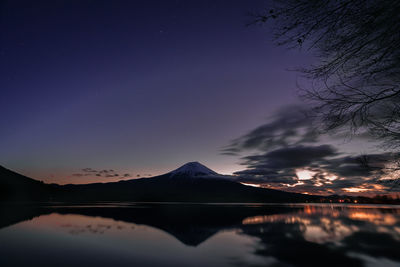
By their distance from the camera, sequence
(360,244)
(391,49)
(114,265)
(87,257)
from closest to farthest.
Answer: (391,49) < (114,265) < (87,257) < (360,244)

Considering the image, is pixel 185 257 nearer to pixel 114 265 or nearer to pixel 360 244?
pixel 114 265

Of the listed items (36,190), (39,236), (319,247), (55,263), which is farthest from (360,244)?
(36,190)

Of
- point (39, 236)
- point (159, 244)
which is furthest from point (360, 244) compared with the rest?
point (39, 236)

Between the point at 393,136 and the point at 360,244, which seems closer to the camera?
the point at 393,136

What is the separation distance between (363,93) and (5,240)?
767 inches

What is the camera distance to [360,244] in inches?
635

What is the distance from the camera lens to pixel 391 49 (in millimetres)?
3795

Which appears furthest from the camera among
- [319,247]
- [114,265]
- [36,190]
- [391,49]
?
[36,190]

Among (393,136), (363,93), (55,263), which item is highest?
(363,93)

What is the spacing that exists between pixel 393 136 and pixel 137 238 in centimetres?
1629

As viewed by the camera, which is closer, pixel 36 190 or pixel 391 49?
pixel 391 49

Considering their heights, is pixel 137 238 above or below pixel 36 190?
below

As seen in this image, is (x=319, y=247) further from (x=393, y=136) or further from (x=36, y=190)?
(x=36, y=190)

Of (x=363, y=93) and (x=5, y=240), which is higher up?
(x=363, y=93)
